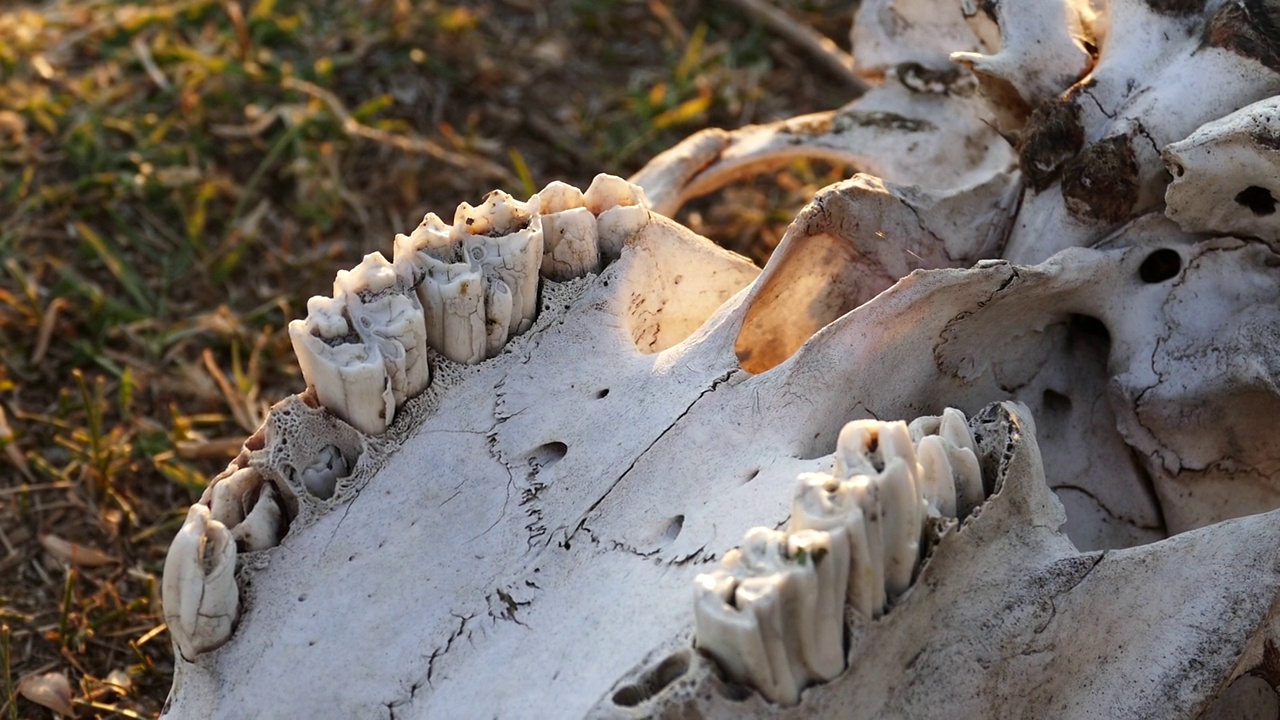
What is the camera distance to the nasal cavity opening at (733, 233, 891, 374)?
2.12m

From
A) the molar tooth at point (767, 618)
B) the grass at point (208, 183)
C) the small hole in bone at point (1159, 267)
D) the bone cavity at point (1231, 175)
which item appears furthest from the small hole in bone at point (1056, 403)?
the grass at point (208, 183)

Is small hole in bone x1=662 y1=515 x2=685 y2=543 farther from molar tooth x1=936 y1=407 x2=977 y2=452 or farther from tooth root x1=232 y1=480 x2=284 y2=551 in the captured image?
tooth root x1=232 y1=480 x2=284 y2=551

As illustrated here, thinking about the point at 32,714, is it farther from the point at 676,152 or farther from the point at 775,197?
the point at 775,197

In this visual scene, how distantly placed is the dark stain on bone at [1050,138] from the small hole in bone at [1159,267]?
0.20 metres

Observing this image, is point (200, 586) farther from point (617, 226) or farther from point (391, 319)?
point (617, 226)

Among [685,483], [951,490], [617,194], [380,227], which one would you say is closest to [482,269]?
[617,194]

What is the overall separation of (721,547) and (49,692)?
133 centimetres

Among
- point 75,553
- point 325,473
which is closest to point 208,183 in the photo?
point 75,553

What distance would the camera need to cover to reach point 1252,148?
1.87 meters

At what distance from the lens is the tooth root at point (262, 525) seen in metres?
1.80

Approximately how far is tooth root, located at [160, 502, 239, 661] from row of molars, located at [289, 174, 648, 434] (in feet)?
0.83

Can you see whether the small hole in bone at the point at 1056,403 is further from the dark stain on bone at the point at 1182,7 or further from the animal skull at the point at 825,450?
the dark stain on bone at the point at 1182,7

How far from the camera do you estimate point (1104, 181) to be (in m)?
2.07

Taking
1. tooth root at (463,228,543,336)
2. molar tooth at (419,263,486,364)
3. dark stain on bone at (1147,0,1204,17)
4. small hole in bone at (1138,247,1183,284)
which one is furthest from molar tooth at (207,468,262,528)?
dark stain on bone at (1147,0,1204,17)
